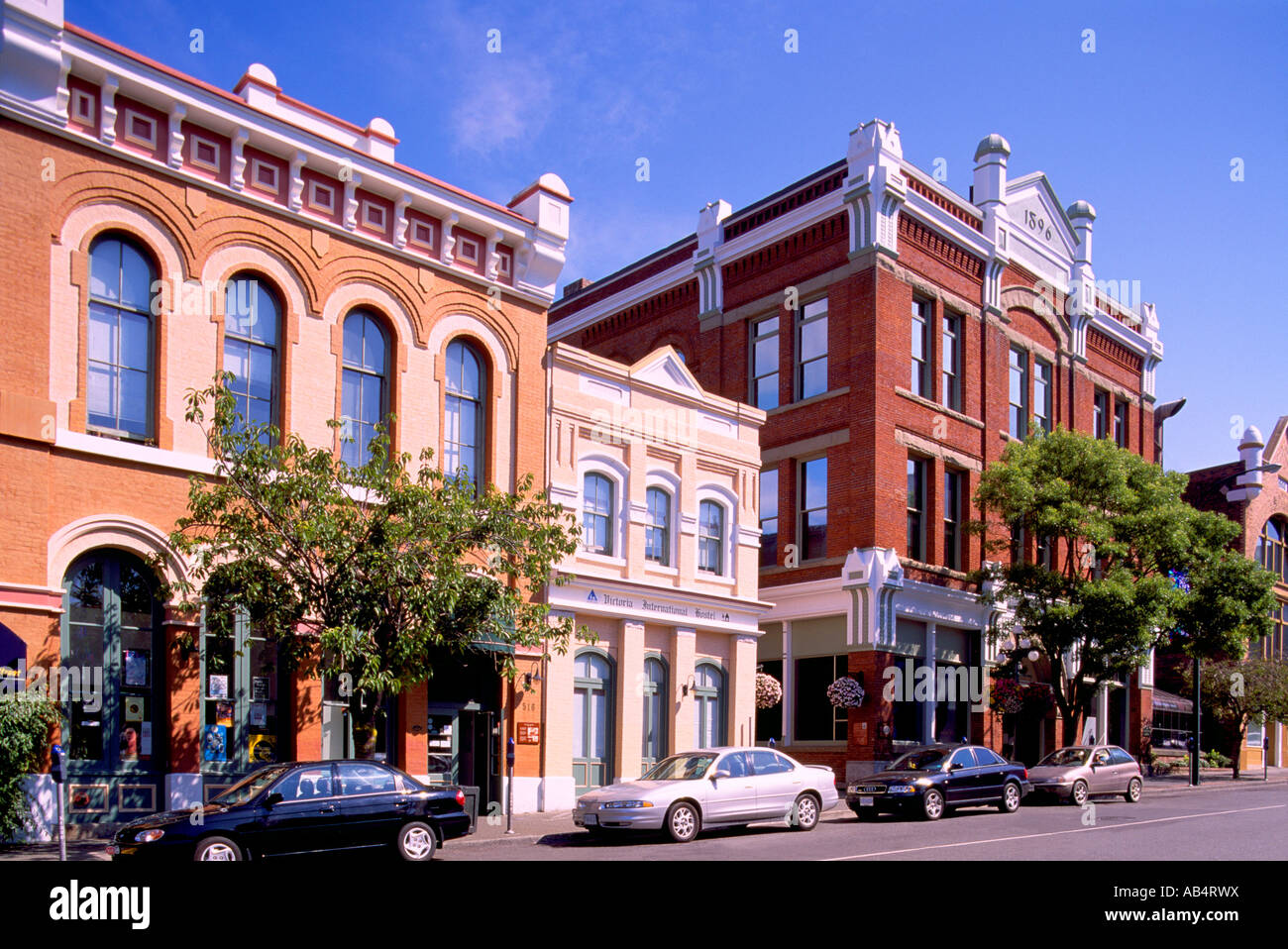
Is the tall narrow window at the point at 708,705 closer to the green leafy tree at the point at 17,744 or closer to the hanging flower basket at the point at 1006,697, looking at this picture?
the hanging flower basket at the point at 1006,697

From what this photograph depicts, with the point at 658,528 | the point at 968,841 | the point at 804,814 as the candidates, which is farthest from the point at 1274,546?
the point at 968,841

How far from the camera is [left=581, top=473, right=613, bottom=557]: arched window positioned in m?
23.6

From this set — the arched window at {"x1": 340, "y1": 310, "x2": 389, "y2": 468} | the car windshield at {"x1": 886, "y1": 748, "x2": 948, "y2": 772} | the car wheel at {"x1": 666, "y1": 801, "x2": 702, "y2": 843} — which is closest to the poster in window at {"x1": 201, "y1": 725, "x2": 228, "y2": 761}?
the arched window at {"x1": 340, "y1": 310, "x2": 389, "y2": 468}

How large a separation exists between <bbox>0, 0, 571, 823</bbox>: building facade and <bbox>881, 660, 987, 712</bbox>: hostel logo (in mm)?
10647

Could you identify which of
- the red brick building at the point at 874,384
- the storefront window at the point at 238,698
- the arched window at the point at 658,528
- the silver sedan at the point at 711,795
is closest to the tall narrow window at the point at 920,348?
the red brick building at the point at 874,384

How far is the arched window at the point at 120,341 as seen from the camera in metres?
17.4

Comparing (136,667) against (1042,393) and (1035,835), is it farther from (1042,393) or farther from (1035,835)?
(1042,393)

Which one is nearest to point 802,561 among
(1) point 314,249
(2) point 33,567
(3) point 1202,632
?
(3) point 1202,632

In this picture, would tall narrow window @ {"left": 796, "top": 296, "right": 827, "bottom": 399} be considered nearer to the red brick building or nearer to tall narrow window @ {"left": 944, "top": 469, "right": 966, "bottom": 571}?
the red brick building

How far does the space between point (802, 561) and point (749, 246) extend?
9.01 metres

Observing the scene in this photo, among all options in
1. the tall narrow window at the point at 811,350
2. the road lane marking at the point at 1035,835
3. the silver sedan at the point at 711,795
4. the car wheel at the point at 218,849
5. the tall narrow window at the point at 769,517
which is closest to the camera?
the car wheel at the point at 218,849

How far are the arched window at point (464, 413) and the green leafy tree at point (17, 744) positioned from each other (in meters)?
8.51

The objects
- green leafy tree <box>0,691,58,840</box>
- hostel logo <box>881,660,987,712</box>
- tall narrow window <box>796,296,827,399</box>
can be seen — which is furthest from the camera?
tall narrow window <box>796,296,827,399</box>

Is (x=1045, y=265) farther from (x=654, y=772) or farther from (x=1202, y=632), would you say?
(x=654, y=772)
